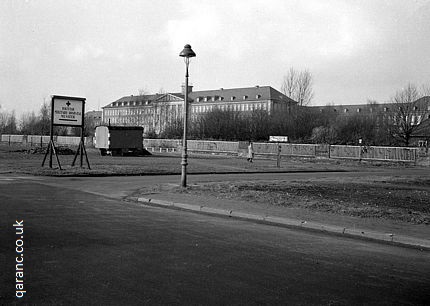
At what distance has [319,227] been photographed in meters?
10.6

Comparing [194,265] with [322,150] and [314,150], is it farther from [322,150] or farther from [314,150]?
[314,150]

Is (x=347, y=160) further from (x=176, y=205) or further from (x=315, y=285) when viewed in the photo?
(x=315, y=285)

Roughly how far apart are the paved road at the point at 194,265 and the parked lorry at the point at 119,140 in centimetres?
3861

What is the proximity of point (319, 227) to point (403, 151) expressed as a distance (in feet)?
131

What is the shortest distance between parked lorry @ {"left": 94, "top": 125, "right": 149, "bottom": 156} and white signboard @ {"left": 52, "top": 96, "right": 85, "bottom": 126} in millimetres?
21568

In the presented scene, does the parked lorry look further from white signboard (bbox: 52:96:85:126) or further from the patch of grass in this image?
the patch of grass

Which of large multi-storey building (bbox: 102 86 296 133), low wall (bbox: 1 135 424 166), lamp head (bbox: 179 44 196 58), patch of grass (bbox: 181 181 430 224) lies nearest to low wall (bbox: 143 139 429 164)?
low wall (bbox: 1 135 424 166)

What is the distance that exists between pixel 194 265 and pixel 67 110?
72.6 feet

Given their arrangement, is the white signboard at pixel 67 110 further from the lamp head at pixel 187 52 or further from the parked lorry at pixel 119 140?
the parked lorry at pixel 119 140

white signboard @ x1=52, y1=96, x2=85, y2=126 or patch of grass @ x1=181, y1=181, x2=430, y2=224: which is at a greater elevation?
white signboard @ x1=52, y1=96, x2=85, y2=126

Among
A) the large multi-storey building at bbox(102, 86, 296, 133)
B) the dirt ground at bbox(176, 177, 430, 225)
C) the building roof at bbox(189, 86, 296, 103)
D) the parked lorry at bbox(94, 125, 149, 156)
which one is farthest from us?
the building roof at bbox(189, 86, 296, 103)

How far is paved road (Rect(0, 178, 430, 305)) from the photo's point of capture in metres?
5.20

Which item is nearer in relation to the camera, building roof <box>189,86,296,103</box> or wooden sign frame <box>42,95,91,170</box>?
wooden sign frame <box>42,95,91,170</box>

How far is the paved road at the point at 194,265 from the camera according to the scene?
5.20m
